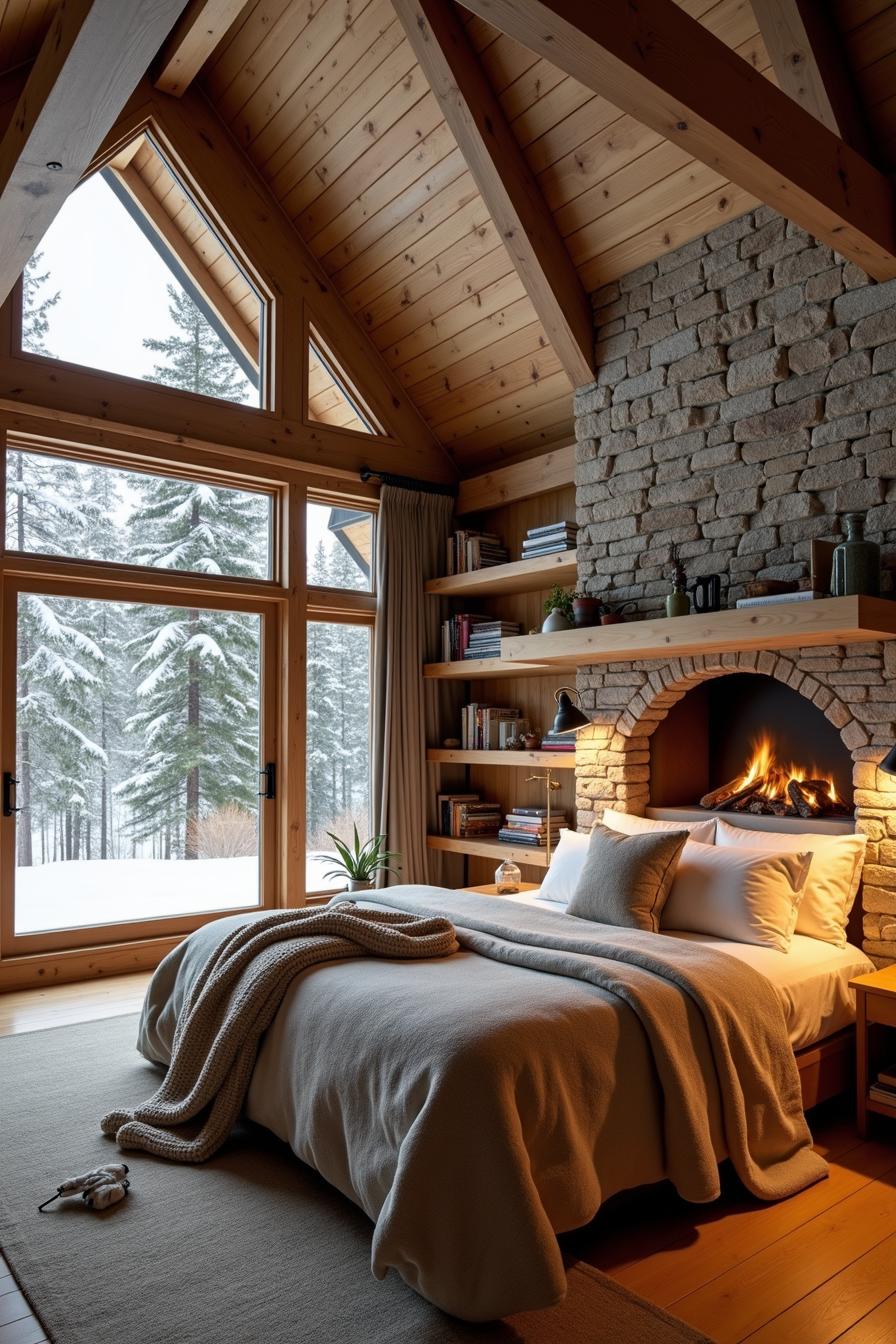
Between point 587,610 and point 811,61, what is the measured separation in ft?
7.42

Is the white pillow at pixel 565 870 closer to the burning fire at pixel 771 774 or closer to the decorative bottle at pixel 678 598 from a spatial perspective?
the burning fire at pixel 771 774

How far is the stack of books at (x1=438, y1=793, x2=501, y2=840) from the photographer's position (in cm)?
586

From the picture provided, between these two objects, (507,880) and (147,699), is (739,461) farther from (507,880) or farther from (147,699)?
(147,699)

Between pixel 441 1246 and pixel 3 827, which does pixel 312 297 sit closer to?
pixel 3 827

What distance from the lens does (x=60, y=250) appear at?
192 inches

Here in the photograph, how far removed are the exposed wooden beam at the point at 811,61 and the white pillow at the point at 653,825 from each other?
8.51 ft

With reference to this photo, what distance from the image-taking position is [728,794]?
4.32 meters

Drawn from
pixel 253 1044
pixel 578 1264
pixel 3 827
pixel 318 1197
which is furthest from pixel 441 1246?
pixel 3 827

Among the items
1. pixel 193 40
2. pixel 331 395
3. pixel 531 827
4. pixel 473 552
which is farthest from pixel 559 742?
pixel 193 40

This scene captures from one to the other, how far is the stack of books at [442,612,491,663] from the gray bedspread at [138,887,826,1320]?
297 centimetres

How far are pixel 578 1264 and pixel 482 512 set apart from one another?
182 inches

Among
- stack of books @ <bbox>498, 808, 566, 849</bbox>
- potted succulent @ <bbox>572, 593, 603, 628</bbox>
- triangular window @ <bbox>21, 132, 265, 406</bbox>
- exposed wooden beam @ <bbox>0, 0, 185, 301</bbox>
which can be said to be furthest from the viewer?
stack of books @ <bbox>498, 808, 566, 849</bbox>

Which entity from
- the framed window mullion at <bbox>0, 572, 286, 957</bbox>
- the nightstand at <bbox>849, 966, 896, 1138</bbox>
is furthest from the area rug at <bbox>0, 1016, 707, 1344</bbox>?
the framed window mullion at <bbox>0, 572, 286, 957</bbox>

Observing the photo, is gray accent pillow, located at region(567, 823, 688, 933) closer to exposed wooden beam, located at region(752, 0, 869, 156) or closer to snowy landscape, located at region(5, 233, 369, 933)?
snowy landscape, located at region(5, 233, 369, 933)
